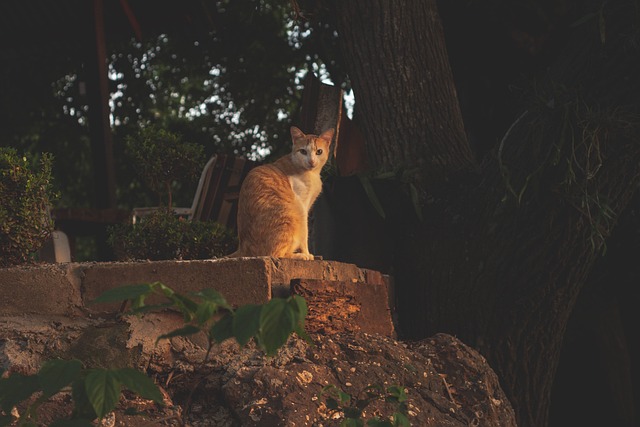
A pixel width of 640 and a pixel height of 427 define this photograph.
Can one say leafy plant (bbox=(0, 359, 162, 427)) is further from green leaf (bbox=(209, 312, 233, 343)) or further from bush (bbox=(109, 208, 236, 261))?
bush (bbox=(109, 208, 236, 261))

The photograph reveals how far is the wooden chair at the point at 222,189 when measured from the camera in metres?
7.52

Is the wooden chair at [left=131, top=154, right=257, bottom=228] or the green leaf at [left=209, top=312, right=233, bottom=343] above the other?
the wooden chair at [left=131, top=154, right=257, bottom=228]

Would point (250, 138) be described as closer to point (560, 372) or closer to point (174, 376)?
point (560, 372)

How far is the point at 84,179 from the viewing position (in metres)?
12.9

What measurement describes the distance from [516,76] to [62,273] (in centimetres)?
523

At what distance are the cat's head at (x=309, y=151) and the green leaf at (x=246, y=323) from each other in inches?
125

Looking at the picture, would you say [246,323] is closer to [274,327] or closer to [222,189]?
[274,327]

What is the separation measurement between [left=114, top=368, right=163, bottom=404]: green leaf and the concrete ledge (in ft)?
5.71

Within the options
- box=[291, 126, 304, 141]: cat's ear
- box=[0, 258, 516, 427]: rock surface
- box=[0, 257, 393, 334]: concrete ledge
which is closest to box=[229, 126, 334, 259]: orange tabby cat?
box=[291, 126, 304, 141]: cat's ear

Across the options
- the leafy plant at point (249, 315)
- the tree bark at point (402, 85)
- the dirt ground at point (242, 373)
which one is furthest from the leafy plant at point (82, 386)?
the tree bark at point (402, 85)

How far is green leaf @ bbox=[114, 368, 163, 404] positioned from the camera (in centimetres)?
214

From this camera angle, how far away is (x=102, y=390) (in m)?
2.12

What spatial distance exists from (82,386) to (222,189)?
532cm

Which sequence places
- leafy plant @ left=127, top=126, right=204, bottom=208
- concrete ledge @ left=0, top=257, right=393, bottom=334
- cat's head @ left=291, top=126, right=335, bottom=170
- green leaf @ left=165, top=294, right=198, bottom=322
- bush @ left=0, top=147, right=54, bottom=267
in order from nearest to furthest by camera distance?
green leaf @ left=165, top=294, right=198, bottom=322, concrete ledge @ left=0, top=257, right=393, bottom=334, bush @ left=0, top=147, right=54, bottom=267, cat's head @ left=291, top=126, right=335, bottom=170, leafy plant @ left=127, top=126, right=204, bottom=208
